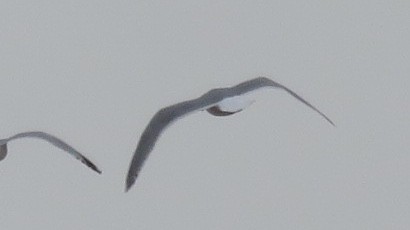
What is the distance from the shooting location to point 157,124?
7.88 ft

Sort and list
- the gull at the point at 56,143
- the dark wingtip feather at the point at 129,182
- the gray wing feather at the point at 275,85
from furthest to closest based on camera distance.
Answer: the gray wing feather at the point at 275,85 < the gull at the point at 56,143 < the dark wingtip feather at the point at 129,182

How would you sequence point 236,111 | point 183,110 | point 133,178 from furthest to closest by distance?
point 236,111
point 183,110
point 133,178

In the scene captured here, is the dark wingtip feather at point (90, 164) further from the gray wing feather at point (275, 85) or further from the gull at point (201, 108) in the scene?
the gray wing feather at point (275, 85)

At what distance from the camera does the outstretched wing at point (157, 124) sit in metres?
2.29

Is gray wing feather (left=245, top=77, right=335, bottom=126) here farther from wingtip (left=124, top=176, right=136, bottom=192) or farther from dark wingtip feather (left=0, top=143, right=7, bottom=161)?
dark wingtip feather (left=0, top=143, right=7, bottom=161)

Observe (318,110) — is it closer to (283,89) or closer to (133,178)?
(283,89)

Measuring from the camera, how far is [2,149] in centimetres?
256

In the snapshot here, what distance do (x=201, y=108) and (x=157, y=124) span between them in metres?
0.15

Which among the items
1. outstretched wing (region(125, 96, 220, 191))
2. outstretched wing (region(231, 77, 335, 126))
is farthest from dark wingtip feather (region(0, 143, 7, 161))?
outstretched wing (region(231, 77, 335, 126))

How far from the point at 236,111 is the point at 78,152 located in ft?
1.59

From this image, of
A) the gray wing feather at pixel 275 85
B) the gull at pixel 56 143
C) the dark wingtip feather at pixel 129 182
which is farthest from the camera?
the gray wing feather at pixel 275 85

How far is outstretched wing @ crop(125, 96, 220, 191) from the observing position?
2293mm

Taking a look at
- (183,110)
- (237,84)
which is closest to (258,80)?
(237,84)

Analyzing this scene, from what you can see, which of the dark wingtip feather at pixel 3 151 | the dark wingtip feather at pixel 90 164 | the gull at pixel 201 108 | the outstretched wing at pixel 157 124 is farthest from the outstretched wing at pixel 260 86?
the dark wingtip feather at pixel 3 151
